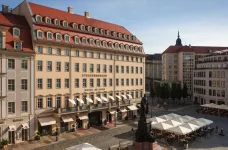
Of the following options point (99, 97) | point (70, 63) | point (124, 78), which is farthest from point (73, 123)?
point (124, 78)

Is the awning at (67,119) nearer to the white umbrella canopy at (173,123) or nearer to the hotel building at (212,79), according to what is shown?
the white umbrella canopy at (173,123)

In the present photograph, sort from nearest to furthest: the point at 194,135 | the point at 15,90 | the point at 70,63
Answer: the point at 15,90 → the point at 194,135 → the point at 70,63

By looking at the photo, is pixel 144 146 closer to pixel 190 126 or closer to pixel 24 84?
pixel 190 126

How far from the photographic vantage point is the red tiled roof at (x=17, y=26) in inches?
1169

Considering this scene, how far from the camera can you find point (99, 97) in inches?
1603

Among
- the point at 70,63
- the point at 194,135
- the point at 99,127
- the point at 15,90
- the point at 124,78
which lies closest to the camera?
the point at 15,90

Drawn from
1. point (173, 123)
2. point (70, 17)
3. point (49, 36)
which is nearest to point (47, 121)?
point (49, 36)

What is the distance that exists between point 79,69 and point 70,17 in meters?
11.2

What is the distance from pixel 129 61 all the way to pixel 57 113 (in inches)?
835

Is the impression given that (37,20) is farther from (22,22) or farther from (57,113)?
(57,113)

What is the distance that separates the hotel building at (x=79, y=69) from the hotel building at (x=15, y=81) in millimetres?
1232

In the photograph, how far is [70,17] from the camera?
134ft

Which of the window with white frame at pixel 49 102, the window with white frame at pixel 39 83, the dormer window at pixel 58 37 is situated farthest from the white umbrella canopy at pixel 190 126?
the dormer window at pixel 58 37

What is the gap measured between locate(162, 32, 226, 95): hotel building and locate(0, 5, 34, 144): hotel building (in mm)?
63379
